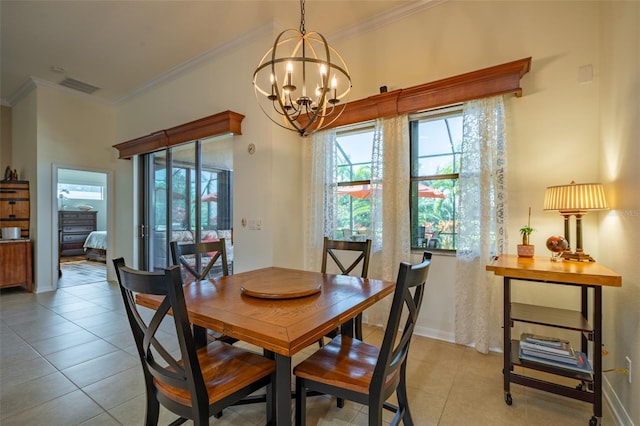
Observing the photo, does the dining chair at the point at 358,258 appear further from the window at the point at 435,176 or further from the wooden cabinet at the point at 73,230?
the wooden cabinet at the point at 73,230

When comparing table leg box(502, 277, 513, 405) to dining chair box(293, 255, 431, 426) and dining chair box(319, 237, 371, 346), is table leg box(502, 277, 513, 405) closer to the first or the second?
dining chair box(293, 255, 431, 426)

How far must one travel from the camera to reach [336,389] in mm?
1433

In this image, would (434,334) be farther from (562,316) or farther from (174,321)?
(174,321)

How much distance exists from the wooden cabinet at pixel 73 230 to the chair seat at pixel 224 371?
9.52 meters

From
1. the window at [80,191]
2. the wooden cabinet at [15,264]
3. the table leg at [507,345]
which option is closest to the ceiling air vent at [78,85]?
the wooden cabinet at [15,264]

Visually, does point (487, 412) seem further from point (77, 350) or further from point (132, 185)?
point (132, 185)

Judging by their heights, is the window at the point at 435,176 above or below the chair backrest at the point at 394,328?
above

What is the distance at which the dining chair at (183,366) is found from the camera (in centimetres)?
117

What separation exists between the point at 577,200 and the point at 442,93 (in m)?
1.45

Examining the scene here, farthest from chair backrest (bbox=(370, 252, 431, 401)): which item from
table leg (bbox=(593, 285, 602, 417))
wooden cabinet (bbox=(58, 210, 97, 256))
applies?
wooden cabinet (bbox=(58, 210, 97, 256))

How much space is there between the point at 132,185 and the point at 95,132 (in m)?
1.30

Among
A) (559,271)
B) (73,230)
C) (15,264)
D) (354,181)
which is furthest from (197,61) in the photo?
(73,230)

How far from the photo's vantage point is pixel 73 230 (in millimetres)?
8891

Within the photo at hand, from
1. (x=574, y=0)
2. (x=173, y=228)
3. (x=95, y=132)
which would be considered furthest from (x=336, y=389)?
(x=95, y=132)
